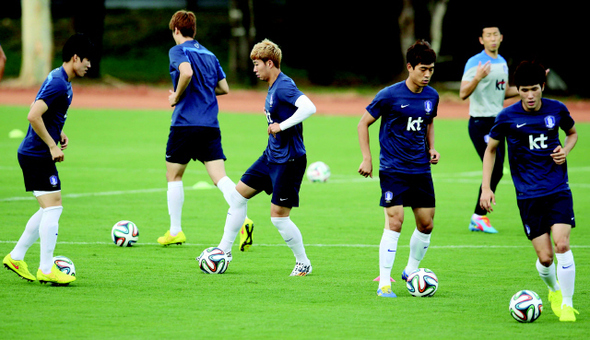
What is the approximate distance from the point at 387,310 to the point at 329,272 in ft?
5.36

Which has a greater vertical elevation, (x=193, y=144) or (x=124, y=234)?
(x=193, y=144)

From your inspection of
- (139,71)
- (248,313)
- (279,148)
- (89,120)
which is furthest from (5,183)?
(139,71)

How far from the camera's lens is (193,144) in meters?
9.50

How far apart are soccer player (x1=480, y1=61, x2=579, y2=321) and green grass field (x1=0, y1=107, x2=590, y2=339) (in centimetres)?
37

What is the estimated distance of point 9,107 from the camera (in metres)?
29.3

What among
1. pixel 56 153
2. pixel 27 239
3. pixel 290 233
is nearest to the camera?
pixel 56 153

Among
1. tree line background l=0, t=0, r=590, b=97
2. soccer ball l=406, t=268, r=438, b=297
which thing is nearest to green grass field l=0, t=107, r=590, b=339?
soccer ball l=406, t=268, r=438, b=297

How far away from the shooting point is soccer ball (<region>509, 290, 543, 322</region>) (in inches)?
244

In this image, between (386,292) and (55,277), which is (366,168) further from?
(55,277)

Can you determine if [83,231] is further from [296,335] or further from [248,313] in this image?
[296,335]

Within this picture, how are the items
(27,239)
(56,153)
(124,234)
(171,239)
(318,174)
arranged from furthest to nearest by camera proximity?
(318,174) → (171,239) → (124,234) → (27,239) → (56,153)

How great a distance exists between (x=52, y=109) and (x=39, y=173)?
541 mm

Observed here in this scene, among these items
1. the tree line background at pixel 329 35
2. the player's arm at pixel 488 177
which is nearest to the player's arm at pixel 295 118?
the player's arm at pixel 488 177

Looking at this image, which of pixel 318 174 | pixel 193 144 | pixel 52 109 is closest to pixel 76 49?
pixel 52 109
